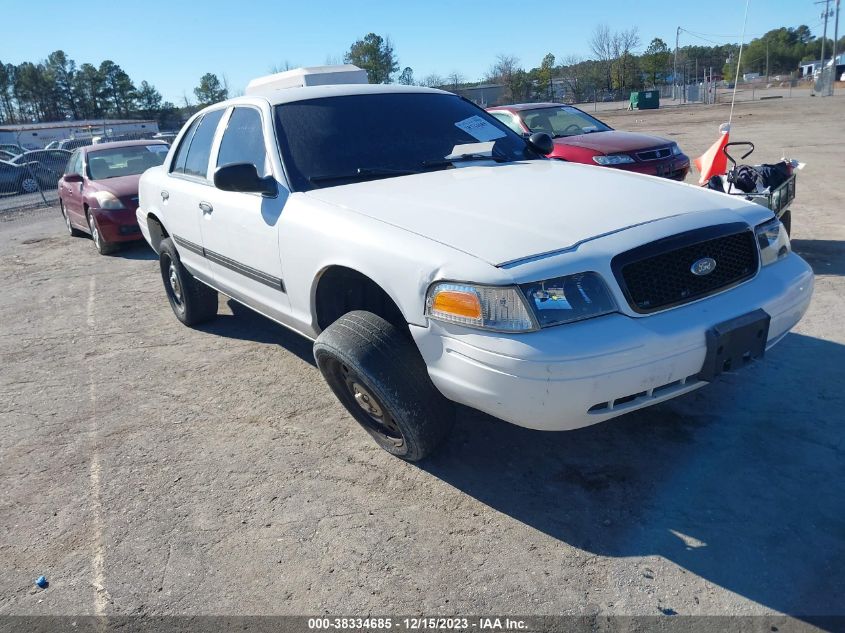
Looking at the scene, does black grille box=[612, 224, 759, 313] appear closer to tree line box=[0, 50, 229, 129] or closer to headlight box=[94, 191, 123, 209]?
headlight box=[94, 191, 123, 209]

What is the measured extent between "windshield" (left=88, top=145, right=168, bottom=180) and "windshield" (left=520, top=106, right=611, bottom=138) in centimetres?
583

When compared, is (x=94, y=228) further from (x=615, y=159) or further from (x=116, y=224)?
(x=615, y=159)

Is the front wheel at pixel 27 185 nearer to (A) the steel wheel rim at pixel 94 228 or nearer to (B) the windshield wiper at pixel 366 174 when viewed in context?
(A) the steel wheel rim at pixel 94 228

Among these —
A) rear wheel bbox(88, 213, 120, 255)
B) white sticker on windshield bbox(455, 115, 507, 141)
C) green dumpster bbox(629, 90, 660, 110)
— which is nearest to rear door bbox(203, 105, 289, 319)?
white sticker on windshield bbox(455, 115, 507, 141)

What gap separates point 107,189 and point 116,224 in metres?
0.66

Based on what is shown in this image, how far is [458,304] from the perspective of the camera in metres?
2.50

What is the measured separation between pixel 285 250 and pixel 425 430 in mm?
1252

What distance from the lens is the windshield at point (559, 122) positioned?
9.20m

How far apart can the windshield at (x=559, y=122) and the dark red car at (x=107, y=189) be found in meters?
5.74

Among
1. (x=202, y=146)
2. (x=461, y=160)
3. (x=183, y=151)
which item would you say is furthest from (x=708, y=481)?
(x=183, y=151)

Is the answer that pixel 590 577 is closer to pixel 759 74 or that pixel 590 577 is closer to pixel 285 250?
pixel 285 250

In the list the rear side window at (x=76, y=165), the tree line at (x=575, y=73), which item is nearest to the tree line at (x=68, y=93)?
the tree line at (x=575, y=73)

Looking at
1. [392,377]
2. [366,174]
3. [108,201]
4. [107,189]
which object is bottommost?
[392,377]

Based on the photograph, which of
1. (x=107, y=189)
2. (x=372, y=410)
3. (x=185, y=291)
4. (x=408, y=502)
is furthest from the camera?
(x=107, y=189)
